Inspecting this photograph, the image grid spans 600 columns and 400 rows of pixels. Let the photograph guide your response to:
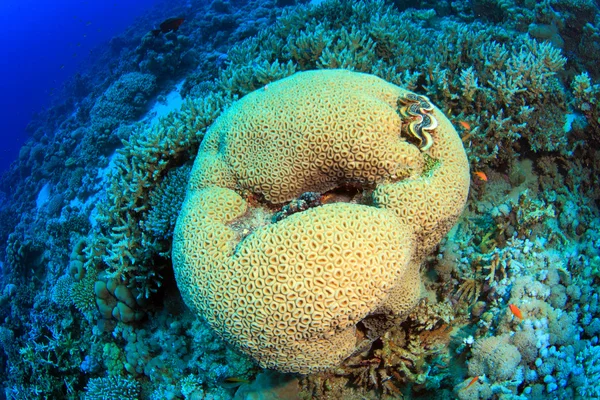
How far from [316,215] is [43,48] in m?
85.6

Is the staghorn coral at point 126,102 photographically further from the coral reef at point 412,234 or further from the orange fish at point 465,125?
the orange fish at point 465,125

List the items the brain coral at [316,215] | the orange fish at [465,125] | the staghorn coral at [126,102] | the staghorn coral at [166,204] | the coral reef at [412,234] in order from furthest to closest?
the staghorn coral at [126,102] → the orange fish at [465,125] → the staghorn coral at [166,204] → the coral reef at [412,234] → the brain coral at [316,215]

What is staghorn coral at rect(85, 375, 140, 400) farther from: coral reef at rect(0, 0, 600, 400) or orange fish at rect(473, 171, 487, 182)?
orange fish at rect(473, 171, 487, 182)

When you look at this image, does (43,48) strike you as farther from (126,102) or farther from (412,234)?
(412,234)

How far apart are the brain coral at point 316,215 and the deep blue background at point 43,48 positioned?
21958mm

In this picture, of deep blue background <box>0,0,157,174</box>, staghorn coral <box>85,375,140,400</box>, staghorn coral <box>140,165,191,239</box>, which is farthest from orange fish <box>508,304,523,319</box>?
deep blue background <box>0,0,157,174</box>

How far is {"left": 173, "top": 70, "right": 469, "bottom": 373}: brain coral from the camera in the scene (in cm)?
269

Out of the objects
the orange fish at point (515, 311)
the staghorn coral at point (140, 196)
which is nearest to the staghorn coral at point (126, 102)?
the staghorn coral at point (140, 196)

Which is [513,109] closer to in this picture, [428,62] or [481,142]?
[481,142]

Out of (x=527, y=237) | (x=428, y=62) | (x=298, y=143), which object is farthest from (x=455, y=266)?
(x=428, y=62)

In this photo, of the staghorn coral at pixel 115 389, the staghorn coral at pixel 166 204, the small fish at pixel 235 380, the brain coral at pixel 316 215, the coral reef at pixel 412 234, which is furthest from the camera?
the staghorn coral at pixel 115 389

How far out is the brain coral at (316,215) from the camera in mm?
2688

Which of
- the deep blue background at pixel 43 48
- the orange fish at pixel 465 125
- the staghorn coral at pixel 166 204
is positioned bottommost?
the deep blue background at pixel 43 48

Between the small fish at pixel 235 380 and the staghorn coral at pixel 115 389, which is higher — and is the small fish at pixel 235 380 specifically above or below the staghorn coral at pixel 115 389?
above
